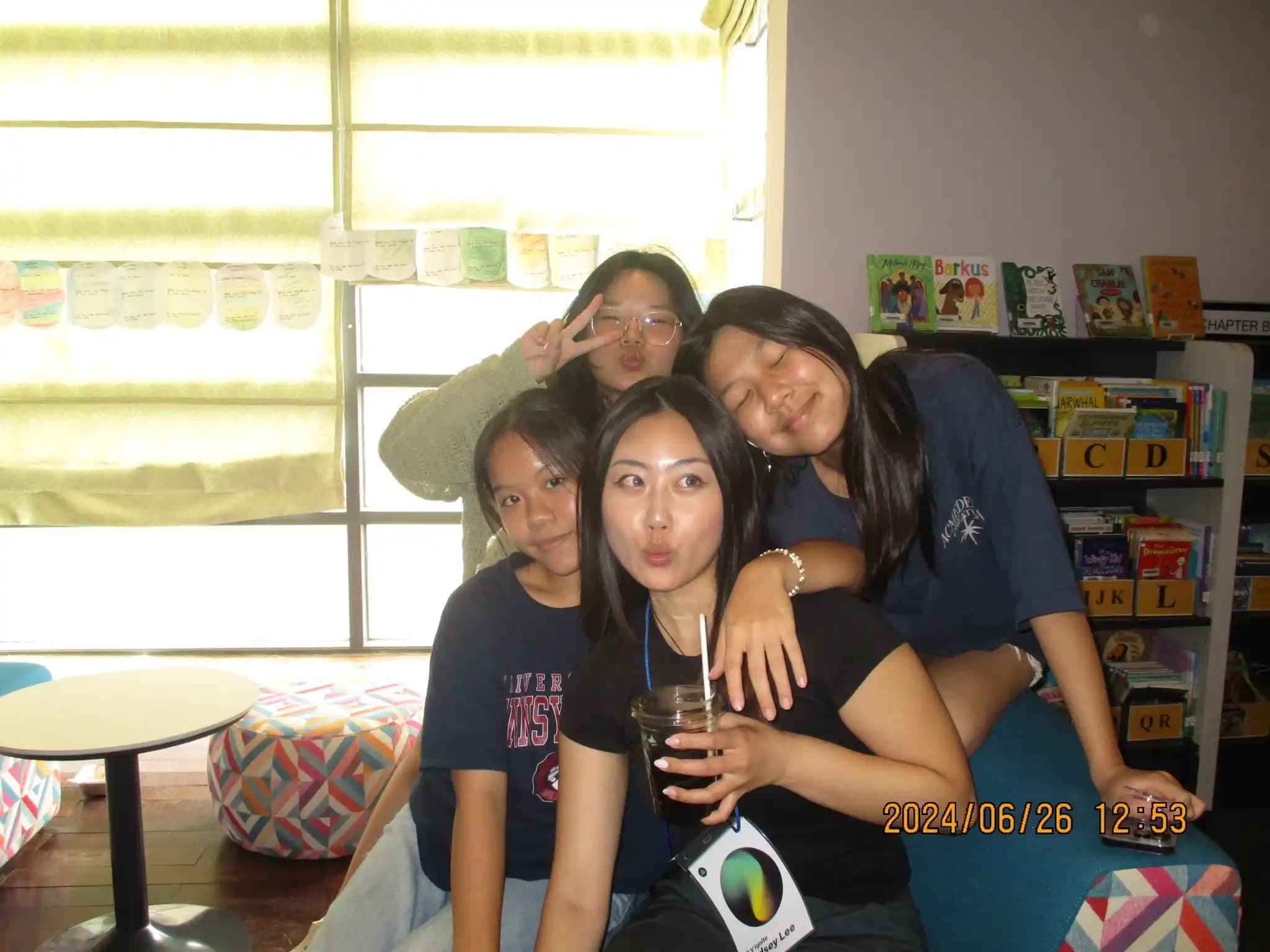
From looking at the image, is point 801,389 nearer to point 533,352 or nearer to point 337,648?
point 533,352

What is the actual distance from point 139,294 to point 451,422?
2773 mm

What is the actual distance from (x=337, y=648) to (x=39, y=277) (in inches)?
83.0

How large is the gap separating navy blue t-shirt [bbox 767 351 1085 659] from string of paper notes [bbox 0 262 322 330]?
3.07 meters

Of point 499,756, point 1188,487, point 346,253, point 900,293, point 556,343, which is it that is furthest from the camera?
point 346,253

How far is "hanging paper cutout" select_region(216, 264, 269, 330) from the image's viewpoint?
395 centimetres

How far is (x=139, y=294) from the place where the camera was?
3.93 metres

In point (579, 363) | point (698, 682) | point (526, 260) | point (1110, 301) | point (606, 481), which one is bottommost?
point (698, 682)

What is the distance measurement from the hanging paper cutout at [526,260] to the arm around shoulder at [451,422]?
2.05 m

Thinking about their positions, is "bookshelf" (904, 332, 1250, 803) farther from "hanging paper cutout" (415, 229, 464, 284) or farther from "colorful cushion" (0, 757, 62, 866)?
"colorful cushion" (0, 757, 62, 866)

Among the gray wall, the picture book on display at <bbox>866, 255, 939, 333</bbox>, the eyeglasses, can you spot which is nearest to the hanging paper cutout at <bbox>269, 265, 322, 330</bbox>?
the gray wall

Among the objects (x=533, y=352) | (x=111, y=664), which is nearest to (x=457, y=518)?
(x=111, y=664)

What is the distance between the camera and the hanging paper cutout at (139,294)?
154 inches

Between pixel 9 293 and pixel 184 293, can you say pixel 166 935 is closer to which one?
pixel 184 293

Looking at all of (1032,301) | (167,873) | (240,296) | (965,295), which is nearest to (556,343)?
(965,295)
